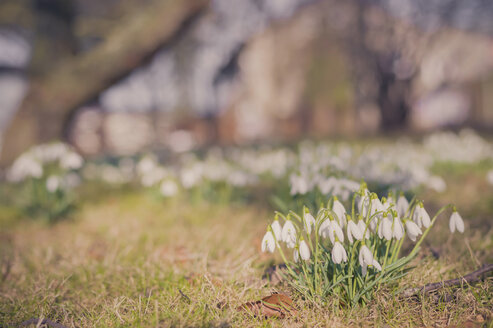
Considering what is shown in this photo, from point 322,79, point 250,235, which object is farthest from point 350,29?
point 250,235

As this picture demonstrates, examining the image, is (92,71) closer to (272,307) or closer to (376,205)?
(272,307)

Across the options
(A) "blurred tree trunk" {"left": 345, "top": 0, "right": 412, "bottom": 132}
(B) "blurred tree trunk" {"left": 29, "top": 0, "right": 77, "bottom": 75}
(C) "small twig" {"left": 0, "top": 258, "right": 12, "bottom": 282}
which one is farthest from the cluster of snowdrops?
(A) "blurred tree trunk" {"left": 345, "top": 0, "right": 412, "bottom": 132}

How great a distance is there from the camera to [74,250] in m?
2.67

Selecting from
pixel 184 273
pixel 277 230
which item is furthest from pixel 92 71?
pixel 277 230

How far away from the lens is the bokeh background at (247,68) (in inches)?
197

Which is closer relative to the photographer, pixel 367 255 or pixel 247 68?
pixel 367 255

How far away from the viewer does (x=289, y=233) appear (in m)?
1.50

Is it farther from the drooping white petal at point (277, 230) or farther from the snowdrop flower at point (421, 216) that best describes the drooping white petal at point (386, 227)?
the drooping white petal at point (277, 230)

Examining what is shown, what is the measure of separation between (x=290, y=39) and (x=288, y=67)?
1.84m

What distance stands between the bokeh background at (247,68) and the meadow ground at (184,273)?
2.54 m

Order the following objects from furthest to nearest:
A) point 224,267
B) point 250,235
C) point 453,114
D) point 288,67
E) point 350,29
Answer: point 453,114, point 288,67, point 350,29, point 250,235, point 224,267

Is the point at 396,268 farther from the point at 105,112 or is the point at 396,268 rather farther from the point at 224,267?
the point at 105,112

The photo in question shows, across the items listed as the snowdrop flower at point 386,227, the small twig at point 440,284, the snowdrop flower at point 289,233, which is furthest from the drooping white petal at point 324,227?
the small twig at point 440,284

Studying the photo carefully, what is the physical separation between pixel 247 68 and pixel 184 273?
2101 cm
